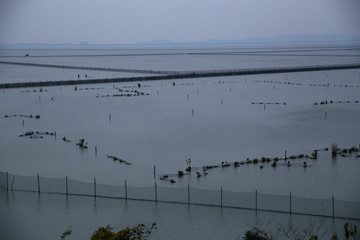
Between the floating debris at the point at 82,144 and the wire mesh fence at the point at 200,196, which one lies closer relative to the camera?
the wire mesh fence at the point at 200,196

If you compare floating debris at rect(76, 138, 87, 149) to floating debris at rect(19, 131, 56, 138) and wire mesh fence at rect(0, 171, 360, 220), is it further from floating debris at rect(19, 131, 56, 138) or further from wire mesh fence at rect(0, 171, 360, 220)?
wire mesh fence at rect(0, 171, 360, 220)

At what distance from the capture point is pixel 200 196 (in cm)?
1051

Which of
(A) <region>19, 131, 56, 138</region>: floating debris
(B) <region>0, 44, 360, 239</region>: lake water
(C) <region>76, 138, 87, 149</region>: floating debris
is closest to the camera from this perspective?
(B) <region>0, 44, 360, 239</region>: lake water

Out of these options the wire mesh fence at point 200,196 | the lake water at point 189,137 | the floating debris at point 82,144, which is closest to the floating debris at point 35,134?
the lake water at point 189,137

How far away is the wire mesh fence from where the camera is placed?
9.55 metres

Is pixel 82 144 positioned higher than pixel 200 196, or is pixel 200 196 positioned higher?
pixel 82 144

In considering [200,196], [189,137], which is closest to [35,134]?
[189,137]

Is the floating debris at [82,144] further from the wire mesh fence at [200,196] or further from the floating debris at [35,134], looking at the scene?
the wire mesh fence at [200,196]

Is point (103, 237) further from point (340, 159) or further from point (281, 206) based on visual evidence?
point (340, 159)

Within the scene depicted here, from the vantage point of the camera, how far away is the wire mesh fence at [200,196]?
9.55m

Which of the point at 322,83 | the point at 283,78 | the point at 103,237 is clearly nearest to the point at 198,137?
the point at 103,237

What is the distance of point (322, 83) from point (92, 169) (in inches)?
1113

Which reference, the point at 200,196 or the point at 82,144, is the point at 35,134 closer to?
the point at 82,144

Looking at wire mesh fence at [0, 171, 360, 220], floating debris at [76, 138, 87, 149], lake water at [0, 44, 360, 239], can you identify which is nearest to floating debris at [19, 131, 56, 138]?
lake water at [0, 44, 360, 239]
